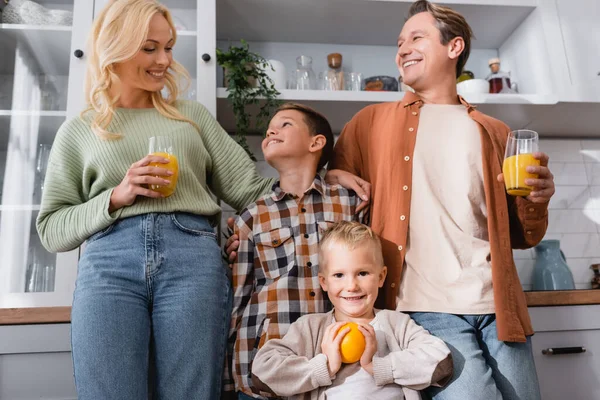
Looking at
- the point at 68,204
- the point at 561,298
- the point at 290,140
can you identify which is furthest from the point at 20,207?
the point at 561,298

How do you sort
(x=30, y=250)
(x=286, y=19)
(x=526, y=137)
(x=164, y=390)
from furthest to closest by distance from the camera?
1. (x=286, y=19)
2. (x=30, y=250)
3. (x=526, y=137)
4. (x=164, y=390)

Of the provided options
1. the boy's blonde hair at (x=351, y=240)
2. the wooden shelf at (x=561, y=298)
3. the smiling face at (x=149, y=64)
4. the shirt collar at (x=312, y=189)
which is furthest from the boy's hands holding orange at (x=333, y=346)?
the wooden shelf at (x=561, y=298)

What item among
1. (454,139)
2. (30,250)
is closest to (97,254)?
(30,250)

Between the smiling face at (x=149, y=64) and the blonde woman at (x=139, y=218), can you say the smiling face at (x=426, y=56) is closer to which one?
the blonde woman at (x=139, y=218)

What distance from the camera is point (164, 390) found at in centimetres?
123

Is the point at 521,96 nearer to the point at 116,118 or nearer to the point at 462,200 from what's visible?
the point at 462,200

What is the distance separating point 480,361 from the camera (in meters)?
1.27

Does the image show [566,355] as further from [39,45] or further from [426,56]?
[39,45]

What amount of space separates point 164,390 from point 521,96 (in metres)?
1.81

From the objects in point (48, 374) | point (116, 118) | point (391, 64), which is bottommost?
point (48, 374)

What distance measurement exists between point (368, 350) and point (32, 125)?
5.14ft

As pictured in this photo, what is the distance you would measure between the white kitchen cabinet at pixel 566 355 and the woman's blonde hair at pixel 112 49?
4.56ft

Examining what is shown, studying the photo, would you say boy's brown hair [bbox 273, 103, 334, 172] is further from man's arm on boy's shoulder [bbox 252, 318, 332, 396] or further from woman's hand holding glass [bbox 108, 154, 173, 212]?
man's arm on boy's shoulder [bbox 252, 318, 332, 396]

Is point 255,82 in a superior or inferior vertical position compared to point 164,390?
superior
